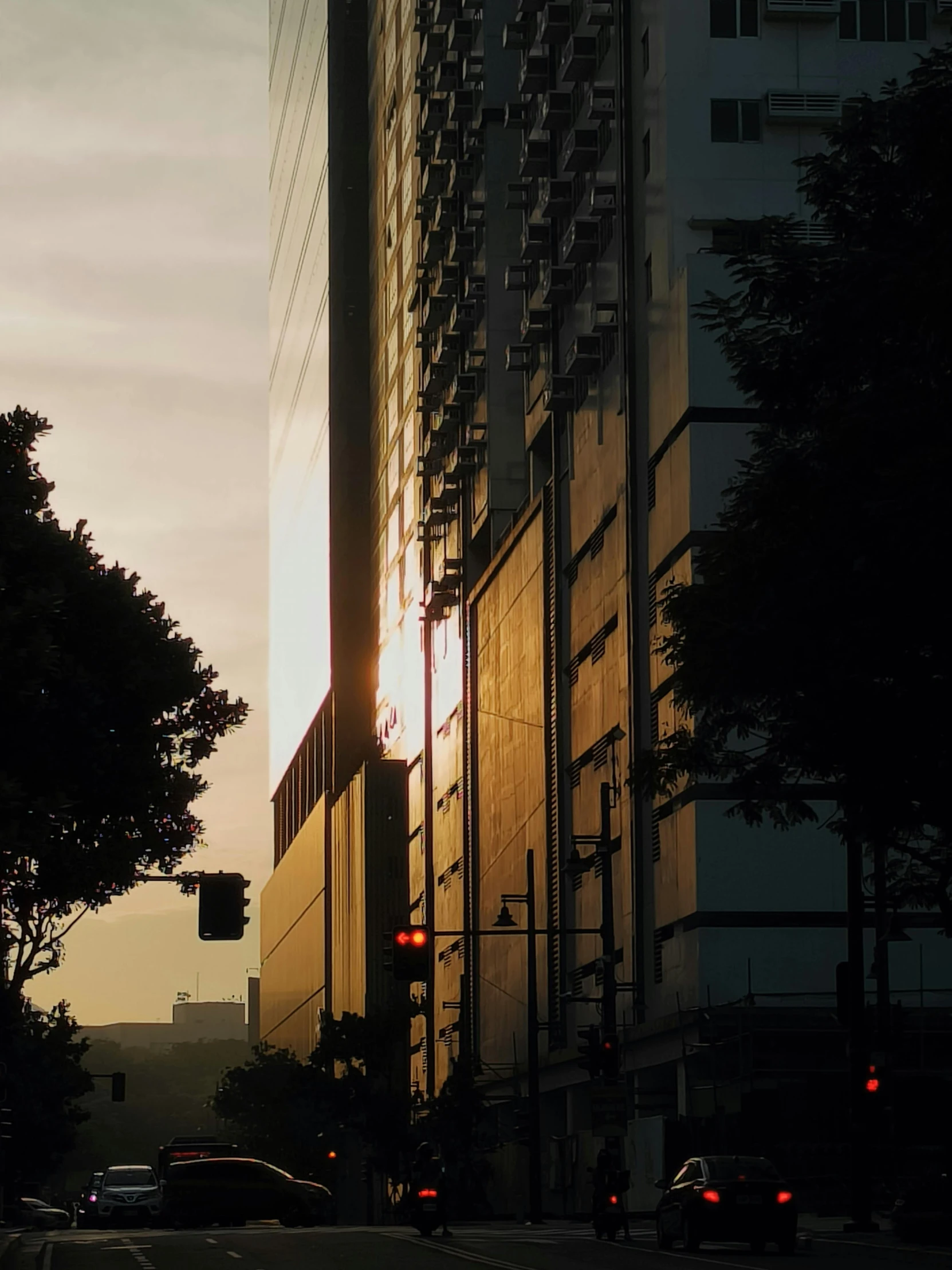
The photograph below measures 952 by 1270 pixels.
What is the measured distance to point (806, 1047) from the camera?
5388 centimetres

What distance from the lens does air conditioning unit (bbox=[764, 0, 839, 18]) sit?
61.1m

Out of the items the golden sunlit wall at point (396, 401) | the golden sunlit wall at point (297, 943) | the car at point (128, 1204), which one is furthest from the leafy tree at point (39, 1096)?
the golden sunlit wall at point (297, 943)

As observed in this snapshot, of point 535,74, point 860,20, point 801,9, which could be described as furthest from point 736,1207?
point 535,74

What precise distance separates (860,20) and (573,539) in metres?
19.9

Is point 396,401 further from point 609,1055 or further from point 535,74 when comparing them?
point 609,1055

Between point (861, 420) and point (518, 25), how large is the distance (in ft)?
195

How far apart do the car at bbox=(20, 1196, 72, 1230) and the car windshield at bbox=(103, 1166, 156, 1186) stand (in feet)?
31.3

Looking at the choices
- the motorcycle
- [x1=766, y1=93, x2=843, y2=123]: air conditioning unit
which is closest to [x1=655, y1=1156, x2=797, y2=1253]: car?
the motorcycle

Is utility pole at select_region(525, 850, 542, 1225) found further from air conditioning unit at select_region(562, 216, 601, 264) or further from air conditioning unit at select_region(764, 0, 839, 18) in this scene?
air conditioning unit at select_region(764, 0, 839, 18)

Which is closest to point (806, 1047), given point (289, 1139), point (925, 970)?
point (925, 970)

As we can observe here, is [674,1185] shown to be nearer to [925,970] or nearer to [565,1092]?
[925,970]

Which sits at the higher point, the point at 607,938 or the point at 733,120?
the point at 733,120

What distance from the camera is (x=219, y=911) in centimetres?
2953

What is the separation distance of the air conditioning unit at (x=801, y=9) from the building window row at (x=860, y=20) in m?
0.44
